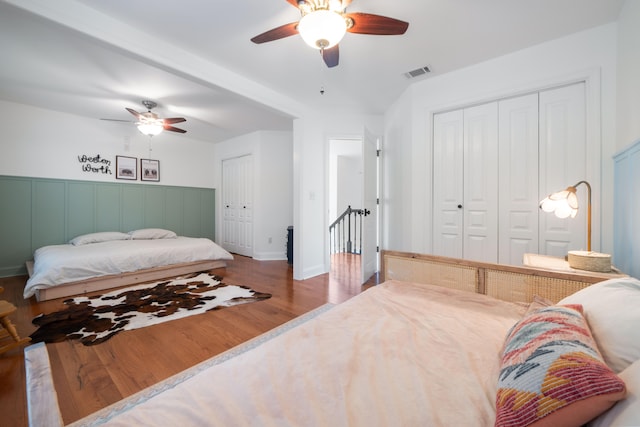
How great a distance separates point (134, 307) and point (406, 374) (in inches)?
116

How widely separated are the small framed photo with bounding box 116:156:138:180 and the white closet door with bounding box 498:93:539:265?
5820 mm

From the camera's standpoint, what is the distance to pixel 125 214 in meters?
4.85

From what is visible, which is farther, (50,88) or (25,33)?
(50,88)

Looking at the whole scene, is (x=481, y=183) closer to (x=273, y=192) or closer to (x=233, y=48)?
(x=233, y=48)

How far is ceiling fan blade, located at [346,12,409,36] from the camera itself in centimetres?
166

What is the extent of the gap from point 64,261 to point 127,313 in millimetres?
1238

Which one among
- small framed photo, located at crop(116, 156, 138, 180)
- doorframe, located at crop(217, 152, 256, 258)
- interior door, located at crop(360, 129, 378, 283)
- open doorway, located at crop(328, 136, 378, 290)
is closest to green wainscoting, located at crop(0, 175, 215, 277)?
small framed photo, located at crop(116, 156, 138, 180)

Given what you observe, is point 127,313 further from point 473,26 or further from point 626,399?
point 473,26

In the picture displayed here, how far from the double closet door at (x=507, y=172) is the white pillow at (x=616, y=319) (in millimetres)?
1836

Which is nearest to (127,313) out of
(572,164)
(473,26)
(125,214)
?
(125,214)

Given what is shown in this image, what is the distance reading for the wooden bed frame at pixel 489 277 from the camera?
1.32 metres

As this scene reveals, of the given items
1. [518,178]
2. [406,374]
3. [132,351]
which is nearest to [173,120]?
[132,351]

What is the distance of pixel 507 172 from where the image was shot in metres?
2.62

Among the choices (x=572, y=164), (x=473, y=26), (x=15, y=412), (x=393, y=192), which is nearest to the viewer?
(x=15, y=412)
